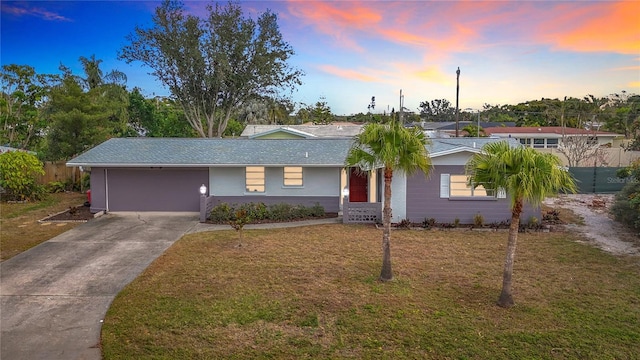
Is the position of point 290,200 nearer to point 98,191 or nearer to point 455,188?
point 455,188

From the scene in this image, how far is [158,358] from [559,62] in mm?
26016

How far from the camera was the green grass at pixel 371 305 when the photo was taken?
664 centimetres

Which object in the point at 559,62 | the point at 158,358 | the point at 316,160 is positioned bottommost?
the point at 158,358

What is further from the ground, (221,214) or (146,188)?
(146,188)

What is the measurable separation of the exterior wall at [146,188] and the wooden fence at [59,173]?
830 cm

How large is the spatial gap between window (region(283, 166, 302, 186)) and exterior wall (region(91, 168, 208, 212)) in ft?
12.0

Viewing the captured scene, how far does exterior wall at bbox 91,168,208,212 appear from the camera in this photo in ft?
60.4

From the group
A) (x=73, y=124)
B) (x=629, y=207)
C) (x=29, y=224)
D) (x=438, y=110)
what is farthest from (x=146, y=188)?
(x=438, y=110)

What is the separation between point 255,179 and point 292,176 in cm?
172

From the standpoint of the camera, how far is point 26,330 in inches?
284

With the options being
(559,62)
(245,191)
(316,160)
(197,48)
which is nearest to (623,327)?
(316,160)

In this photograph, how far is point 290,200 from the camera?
60.0 ft

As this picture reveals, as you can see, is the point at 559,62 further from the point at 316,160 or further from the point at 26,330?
the point at 26,330

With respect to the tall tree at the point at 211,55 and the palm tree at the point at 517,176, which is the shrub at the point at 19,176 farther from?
the palm tree at the point at 517,176
